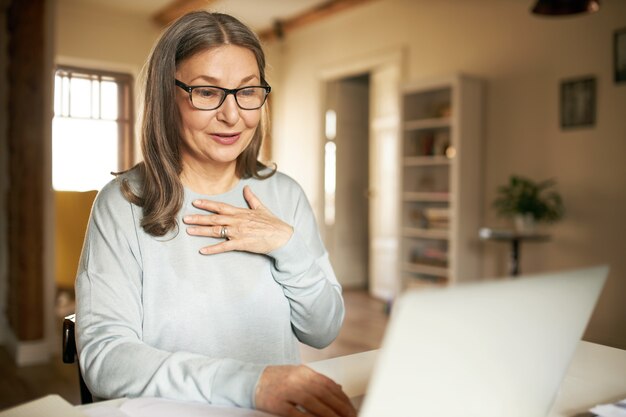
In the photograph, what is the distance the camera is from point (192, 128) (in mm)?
1235

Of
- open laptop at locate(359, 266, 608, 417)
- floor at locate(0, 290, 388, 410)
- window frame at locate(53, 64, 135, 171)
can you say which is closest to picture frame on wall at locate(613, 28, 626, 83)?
floor at locate(0, 290, 388, 410)

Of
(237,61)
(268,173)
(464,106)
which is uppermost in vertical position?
(464,106)

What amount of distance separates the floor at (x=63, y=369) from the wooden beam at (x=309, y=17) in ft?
9.58

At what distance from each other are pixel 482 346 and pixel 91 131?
244 inches

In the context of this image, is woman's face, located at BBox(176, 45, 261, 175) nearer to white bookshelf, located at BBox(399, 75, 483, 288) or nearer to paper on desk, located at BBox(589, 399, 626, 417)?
paper on desk, located at BBox(589, 399, 626, 417)

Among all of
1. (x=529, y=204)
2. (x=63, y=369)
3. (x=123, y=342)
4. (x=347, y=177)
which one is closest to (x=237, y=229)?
(x=123, y=342)

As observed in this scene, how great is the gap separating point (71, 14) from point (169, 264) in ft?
19.0

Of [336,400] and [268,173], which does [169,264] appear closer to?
[268,173]

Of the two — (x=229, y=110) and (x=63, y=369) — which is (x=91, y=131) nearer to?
(x=63, y=369)

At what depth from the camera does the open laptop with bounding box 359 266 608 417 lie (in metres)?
0.54

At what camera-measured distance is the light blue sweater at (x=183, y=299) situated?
3.28 feet

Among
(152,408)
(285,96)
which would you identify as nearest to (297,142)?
(285,96)

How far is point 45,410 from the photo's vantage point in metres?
→ 0.80

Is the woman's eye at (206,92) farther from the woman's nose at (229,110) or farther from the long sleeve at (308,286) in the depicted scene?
the long sleeve at (308,286)
